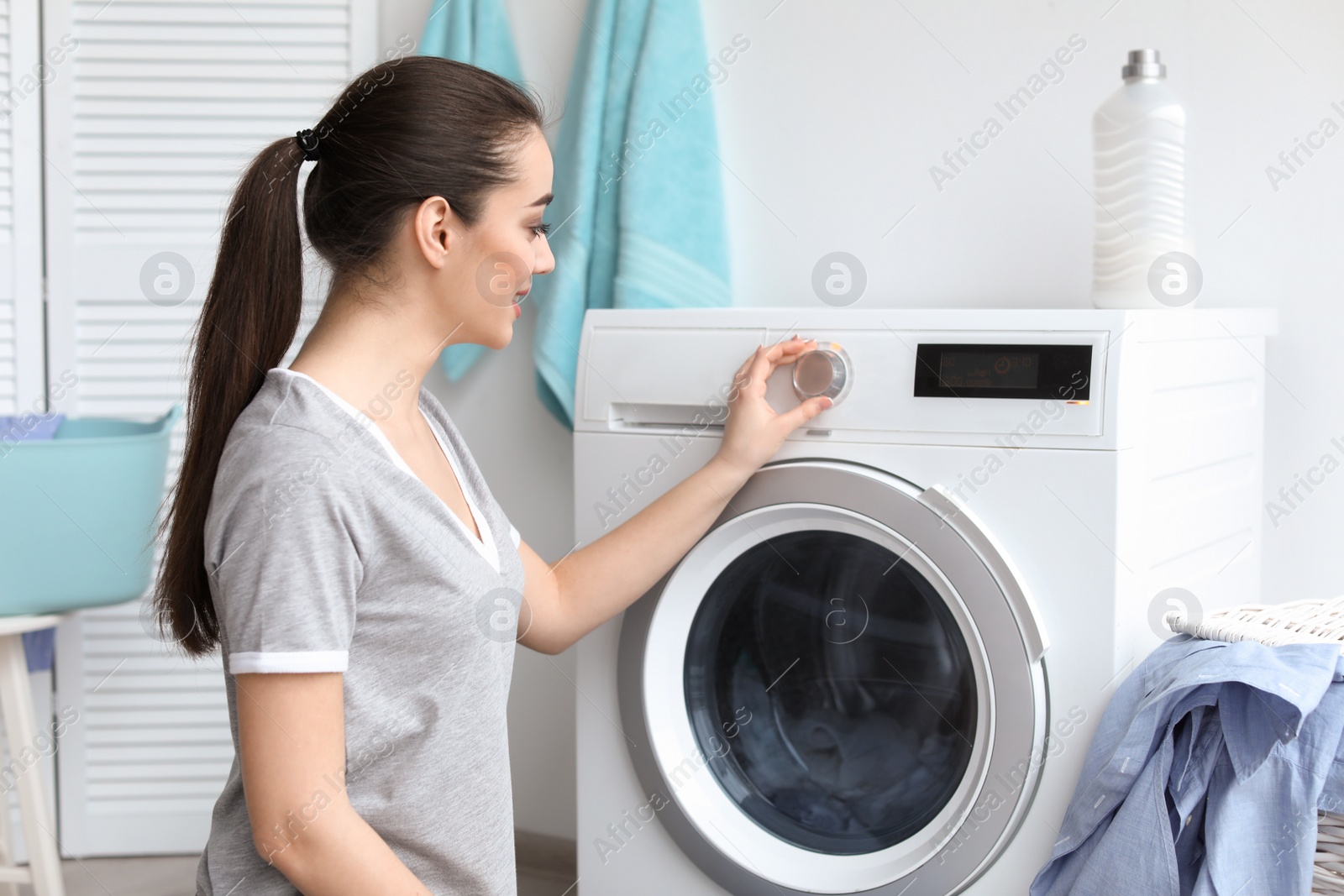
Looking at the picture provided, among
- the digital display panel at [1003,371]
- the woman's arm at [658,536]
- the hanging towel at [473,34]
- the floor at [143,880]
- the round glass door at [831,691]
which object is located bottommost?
the floor at [143,880]

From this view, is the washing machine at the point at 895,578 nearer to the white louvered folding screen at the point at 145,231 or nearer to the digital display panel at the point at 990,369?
the digital display panel at the point at 990,369

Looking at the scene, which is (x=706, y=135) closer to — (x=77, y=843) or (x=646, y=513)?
(x=646, y=513)

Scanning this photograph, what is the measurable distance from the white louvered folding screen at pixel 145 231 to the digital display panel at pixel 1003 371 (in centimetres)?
127

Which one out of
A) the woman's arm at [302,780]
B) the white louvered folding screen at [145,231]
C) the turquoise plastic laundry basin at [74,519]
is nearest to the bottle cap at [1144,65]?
the woman's arm at [302,780]

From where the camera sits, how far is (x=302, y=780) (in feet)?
2.69

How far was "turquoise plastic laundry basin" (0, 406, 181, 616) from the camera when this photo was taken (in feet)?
5.44

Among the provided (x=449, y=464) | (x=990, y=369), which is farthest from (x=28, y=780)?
(x=990, y=369)

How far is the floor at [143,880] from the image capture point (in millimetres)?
1926

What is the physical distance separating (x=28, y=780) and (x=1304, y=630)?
5.73ft

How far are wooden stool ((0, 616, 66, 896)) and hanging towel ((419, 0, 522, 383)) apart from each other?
110 centimetres

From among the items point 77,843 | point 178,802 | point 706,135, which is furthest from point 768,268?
point 77,843

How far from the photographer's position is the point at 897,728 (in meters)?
1.25

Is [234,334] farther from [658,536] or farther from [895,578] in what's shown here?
[895,578]

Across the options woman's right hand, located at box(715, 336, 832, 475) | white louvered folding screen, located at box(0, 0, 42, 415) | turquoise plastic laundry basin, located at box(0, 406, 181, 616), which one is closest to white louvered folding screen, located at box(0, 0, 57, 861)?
white louvered folding screen, located at box(0, 0, 42, 415)
